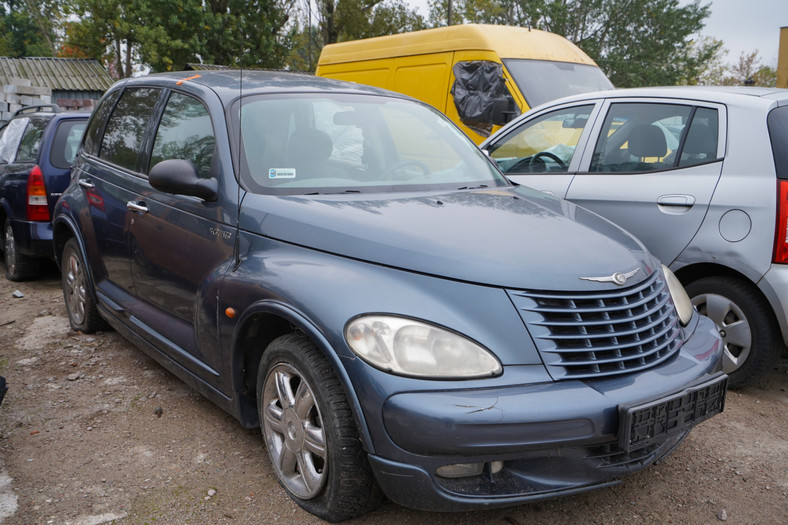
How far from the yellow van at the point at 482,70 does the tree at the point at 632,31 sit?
28038 millimetres

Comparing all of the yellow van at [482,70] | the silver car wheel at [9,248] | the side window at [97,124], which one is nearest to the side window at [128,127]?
the side window at [97,124]

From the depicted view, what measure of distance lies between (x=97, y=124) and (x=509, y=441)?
12.9 feet

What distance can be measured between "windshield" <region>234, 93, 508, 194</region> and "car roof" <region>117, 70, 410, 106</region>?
80 mm

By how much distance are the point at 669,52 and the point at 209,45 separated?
23042mm

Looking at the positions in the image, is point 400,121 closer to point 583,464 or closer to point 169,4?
point 583,464

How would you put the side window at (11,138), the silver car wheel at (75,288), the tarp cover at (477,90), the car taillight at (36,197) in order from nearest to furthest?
the silver car wheel at (75,288) → the car taillight at (36,197) → the side window at (11,138) → the tarp cover at (477,90)

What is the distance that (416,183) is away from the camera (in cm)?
348

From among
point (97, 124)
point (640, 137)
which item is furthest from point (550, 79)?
point (97, 124)

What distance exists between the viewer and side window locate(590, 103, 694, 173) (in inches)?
173

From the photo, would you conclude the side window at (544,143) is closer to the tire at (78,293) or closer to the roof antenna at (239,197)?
the roof antenna at (239,197)

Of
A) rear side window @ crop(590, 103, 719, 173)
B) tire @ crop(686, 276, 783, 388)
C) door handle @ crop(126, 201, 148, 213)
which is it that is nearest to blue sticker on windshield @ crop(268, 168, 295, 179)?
door handle @ crop(126, 201, 148, 213)

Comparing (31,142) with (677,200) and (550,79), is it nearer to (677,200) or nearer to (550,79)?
(550,79)

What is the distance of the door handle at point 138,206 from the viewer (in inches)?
151

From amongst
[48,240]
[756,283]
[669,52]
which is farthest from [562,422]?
[669,52]
